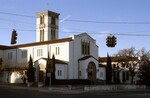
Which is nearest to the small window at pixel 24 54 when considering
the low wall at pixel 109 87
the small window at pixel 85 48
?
the small window at pixel 85 48

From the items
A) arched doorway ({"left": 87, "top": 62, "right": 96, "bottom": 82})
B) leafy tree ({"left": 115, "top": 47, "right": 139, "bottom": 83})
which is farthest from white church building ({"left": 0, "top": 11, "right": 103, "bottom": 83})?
leafy tree ({"left": 115, "top": 47, "right": 139, "bottom": 83})

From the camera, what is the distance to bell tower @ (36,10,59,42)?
352 ft

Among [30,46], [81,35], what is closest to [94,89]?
[81,35]

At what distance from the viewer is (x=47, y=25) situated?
352ft

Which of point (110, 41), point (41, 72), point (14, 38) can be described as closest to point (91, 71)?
point (41, 72)

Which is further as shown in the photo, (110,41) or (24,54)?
(24,54)

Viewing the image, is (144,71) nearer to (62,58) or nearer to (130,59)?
Answer: (130,59)

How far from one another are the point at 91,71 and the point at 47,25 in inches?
1395

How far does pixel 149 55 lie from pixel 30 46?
32.1m

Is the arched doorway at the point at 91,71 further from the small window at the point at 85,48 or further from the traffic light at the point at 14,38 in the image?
the traffic light at the point at 14,38

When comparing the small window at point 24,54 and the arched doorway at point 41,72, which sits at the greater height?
the small window at point 24,54

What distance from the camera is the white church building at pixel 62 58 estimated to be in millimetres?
72875

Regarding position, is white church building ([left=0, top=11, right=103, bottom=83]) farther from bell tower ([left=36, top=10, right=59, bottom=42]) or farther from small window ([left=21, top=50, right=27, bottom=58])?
bell tower ([left=36, top=10, right=59, bottom=42])

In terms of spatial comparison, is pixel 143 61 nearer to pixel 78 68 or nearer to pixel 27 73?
pixel 78 68
